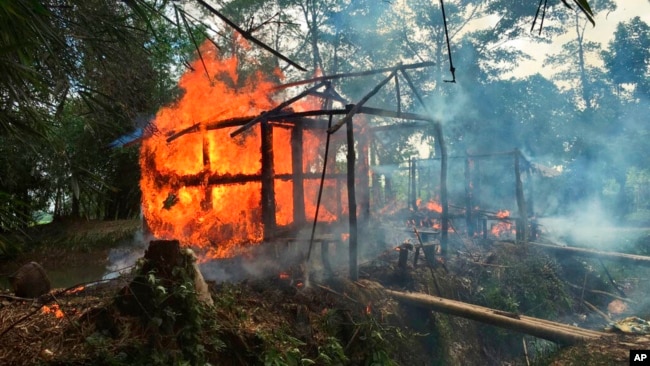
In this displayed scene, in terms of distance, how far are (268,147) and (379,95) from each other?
21081 millimetres

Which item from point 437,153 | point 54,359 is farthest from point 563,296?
point 437,153

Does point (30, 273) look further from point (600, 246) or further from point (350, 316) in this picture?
point (600, 246)

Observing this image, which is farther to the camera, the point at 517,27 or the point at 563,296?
the point at 517,27

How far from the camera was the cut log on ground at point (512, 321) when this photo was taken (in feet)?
21.2

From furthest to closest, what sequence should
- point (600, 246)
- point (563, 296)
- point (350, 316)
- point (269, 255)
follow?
1. point (600, 246)
2. point (563, 296)
3. point (269, 255)
4. point (350, 316)

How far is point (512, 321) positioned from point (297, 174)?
645 centimetres

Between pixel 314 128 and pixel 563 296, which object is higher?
pixel 314 128

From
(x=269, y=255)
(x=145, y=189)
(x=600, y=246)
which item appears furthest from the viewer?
(x=600, y=246)

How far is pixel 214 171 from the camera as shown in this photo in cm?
1153

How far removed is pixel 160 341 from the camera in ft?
16.0

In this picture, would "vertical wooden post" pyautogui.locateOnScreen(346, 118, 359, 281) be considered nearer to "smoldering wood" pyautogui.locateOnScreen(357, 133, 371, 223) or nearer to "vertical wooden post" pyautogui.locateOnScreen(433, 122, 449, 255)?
"vertical wooden post" pyautogui.locateOnScreen(433, 122, 449, 255)

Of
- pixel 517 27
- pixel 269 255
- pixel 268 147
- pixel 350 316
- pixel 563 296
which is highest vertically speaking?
pixel 517 27

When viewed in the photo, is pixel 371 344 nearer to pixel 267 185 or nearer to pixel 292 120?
pixel 267 185

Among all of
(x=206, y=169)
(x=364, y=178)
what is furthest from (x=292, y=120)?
(x=364, y=178)
